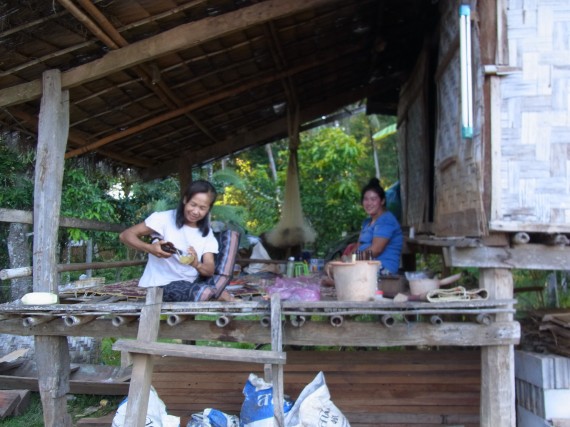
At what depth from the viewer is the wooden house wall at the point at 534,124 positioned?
3.09 m

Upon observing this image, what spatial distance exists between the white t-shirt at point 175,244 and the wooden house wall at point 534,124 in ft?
6.29

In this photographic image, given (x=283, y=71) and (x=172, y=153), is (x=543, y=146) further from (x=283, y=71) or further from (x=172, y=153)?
(x=172, y=153)

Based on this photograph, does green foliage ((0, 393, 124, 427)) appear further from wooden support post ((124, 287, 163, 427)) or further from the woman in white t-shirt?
A: wooden support post ((124, 287, 163, 427))

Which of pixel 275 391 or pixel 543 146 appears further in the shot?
pixel 543 146

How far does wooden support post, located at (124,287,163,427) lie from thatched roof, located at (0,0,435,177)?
1.68 metres

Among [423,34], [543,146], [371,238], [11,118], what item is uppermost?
[423,34]

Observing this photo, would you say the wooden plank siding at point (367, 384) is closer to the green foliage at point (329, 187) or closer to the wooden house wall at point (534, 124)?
the wooden house wall at point (534, 124)

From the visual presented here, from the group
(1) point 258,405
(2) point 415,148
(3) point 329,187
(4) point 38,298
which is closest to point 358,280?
(1) point 258,405

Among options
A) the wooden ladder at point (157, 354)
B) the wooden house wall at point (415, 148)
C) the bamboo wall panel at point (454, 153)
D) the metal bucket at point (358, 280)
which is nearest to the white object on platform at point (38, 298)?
the wooden ladder at point (157, 354)

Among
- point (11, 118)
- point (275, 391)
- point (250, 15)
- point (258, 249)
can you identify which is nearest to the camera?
point (275, 391)

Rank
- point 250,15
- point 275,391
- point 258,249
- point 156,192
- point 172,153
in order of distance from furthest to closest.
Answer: point 156,192
point 258,249
point 172,153
point 250,15
point 275,391

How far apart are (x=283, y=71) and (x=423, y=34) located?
1.59m

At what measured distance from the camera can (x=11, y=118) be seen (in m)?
4.46

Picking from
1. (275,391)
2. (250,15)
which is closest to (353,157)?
(250,15)
